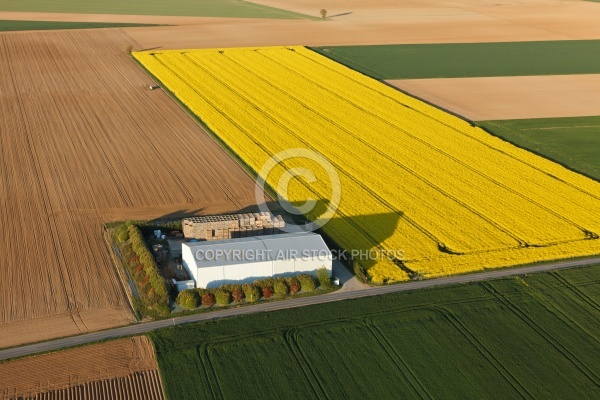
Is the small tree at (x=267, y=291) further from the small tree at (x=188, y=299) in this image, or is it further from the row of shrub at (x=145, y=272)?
the row of shrub at (x=145, y=272)

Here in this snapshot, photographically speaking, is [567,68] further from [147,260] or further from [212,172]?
[147,260]

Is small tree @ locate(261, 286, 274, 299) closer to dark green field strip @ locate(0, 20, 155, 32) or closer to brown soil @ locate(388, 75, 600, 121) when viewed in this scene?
brown soil @ locate(388, 75, 600, 121)

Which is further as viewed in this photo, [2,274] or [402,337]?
[2,274]

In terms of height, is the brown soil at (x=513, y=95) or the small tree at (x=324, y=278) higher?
the brown soil at (x=513, y=95)

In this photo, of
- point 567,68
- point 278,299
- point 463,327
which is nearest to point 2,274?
point 278,299

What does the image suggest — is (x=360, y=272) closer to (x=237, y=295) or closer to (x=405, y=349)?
(x=405, y=349)

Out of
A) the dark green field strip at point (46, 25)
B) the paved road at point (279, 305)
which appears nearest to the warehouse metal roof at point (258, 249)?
the paved road at point (279, 305)
